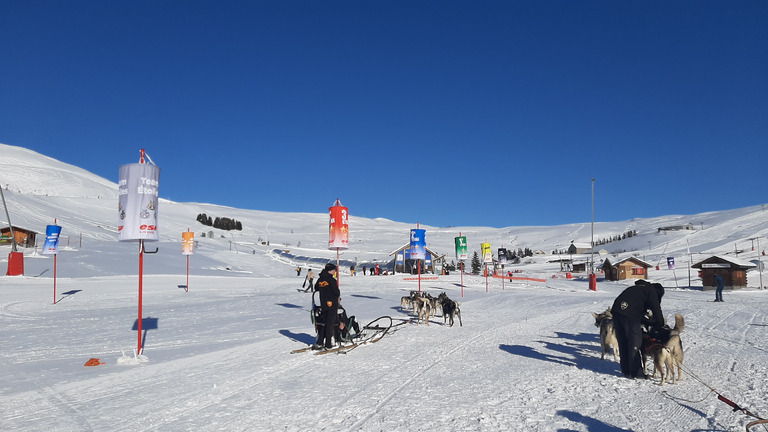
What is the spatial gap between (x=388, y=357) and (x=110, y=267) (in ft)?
124

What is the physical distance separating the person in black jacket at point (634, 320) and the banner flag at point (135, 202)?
837 cm

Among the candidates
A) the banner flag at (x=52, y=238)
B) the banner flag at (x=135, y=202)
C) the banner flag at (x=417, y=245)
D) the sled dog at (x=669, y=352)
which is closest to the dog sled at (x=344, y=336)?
the banner flag at (x=135, y=202)

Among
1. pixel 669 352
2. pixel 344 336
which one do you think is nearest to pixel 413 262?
pixel 344 336

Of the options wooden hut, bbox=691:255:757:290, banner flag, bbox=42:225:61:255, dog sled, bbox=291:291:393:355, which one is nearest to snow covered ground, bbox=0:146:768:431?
dog sled, bbox=291:291:393:355

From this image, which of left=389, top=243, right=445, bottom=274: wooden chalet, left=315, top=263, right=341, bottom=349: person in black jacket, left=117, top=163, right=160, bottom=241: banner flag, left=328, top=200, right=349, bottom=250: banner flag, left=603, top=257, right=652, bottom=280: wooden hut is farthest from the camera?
left=389, top=243, right=445, bottom=274: wooden chalet

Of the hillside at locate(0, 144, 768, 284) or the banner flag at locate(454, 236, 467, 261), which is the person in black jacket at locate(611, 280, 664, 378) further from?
the hillside at locate(0, 144, 768, 284)

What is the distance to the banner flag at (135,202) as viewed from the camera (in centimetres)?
955

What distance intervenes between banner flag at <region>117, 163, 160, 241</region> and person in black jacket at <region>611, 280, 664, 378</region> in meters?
8.37

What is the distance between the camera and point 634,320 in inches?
315

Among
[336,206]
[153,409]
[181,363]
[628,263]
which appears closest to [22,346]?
[181,363]

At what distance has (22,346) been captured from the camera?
11.4m

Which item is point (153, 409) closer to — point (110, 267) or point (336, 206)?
point (336, 206)

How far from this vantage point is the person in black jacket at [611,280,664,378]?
7.96 metres

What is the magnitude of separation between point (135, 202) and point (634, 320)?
8862mm
